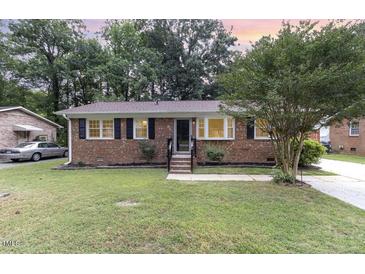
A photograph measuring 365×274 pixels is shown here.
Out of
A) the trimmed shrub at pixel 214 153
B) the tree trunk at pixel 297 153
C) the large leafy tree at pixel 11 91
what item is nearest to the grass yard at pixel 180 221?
the tree trunk at pixel 297 153

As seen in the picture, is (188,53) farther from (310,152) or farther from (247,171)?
(247,171)

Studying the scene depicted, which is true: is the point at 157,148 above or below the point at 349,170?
above

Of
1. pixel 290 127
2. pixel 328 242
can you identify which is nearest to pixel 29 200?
pixel 328 242

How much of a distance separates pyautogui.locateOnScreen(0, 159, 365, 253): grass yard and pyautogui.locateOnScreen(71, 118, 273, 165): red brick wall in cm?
500

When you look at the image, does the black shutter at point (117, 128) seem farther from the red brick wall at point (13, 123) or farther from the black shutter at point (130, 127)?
the red brick wall at point (13, 123)

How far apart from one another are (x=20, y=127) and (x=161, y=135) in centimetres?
1299

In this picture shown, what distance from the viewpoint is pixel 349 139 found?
66.3ft

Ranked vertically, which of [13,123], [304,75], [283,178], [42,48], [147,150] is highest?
[42,48]

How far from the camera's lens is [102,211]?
484 centimetres

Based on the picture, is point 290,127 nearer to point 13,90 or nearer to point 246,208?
point 246,208

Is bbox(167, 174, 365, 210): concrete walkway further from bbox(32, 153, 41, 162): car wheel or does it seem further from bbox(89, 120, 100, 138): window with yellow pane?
bbox(32, 153, 41, 162): car wheel

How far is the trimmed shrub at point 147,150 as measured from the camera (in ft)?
38.9

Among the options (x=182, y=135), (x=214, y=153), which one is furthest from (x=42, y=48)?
(x=214, y=153)

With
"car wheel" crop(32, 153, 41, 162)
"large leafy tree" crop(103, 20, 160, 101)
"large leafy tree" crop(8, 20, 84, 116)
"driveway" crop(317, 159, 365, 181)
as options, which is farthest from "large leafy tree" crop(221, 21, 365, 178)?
"large leafy tree" crop(8, 20, 84, 116)
